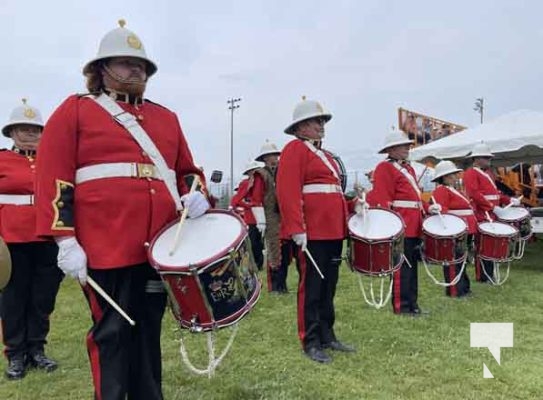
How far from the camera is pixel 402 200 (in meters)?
5.91

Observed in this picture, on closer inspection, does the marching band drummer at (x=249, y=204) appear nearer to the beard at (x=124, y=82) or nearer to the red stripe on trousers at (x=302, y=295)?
the red stripe on trousers at (x=302, y=295)

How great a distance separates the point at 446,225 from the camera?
613cm

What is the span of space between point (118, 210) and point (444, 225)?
14.4ft

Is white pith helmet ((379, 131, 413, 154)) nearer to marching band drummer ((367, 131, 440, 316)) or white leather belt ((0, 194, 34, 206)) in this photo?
marching band drummer ((367, 131, 440, 316))

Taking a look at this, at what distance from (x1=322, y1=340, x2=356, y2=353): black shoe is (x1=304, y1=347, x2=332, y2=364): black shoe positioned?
0.67 feet

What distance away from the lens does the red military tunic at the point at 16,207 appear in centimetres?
406

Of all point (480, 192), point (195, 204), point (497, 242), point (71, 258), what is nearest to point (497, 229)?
point (497, 242)

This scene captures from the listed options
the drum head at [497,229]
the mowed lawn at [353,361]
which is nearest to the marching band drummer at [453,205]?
the drum head at [497,229]

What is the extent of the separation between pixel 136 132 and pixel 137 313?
2.90 ft

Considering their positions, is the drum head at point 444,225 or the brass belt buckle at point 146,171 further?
the drum head at point 444,225

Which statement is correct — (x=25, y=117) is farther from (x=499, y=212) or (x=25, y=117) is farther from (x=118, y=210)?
(x=499, y=212)

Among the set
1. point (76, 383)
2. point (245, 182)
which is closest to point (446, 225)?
point (245, 182)

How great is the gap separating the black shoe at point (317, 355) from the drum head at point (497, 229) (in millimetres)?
3649

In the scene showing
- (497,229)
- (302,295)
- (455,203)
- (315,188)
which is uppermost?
(315,188)
